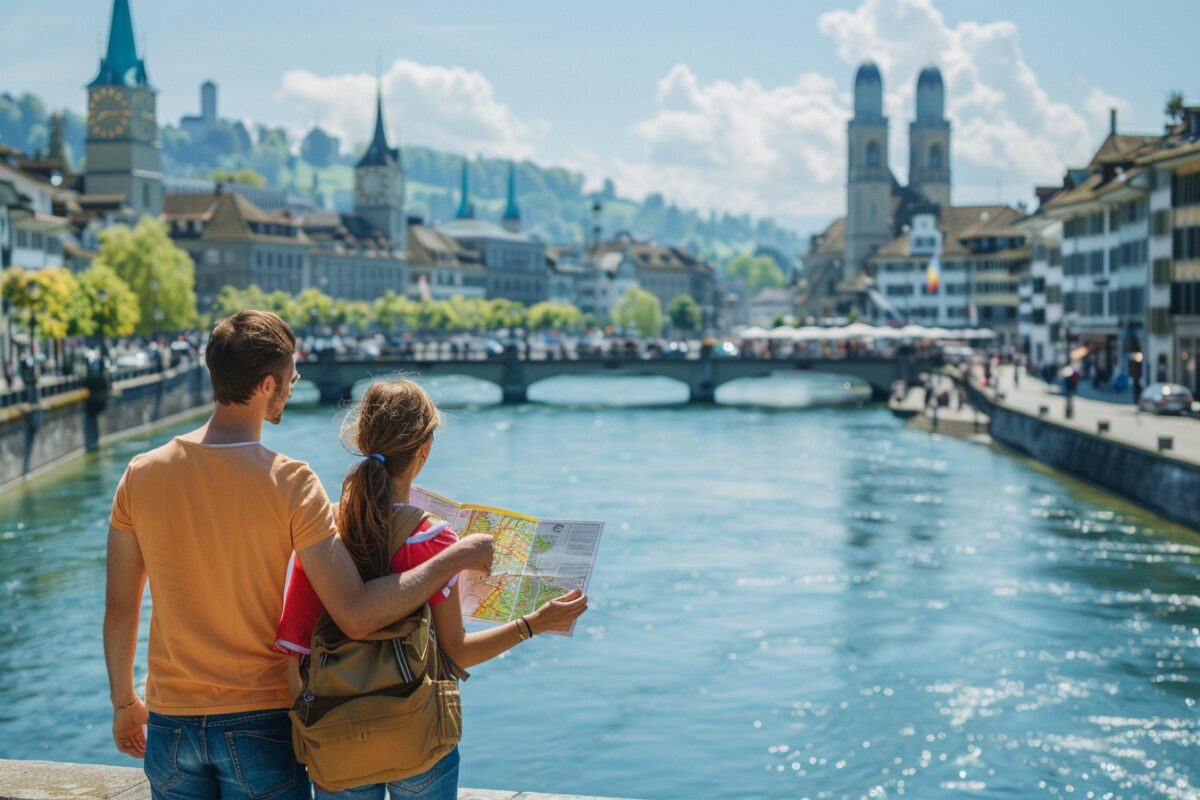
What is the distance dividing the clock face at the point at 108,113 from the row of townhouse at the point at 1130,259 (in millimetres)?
67422

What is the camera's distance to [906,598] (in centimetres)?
2633

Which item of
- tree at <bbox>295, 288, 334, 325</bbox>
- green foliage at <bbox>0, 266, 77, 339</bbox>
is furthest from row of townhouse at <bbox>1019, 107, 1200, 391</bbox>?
tree at <bbox>295, 288, 334, 325</bbox>

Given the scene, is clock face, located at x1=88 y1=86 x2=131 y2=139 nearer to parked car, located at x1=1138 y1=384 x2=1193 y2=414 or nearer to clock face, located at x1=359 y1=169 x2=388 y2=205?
clock face, located at x1=359 y1=169 x2=388 y2=205

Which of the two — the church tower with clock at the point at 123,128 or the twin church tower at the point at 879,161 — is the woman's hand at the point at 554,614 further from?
the twin church tower at the point at 879,161

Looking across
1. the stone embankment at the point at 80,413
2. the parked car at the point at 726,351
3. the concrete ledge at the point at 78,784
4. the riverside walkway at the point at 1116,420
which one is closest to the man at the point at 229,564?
the concrete ledge at the point at 78,784

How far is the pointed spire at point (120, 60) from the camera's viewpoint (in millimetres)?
122000

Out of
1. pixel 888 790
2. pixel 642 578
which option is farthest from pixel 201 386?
pixel 888 790

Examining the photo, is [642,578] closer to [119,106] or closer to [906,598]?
[906,598]

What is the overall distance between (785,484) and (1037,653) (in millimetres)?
21963

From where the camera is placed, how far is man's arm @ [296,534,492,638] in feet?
12.8

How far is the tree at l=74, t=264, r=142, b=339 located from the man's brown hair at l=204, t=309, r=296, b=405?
203 ft

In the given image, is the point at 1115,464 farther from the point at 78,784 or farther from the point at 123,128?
the point at 123,128

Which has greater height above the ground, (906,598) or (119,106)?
(119,106)

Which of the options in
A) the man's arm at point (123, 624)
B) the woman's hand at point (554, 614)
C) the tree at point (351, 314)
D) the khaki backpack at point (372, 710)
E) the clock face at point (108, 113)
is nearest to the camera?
the khaki backpack at point (372, 710)
